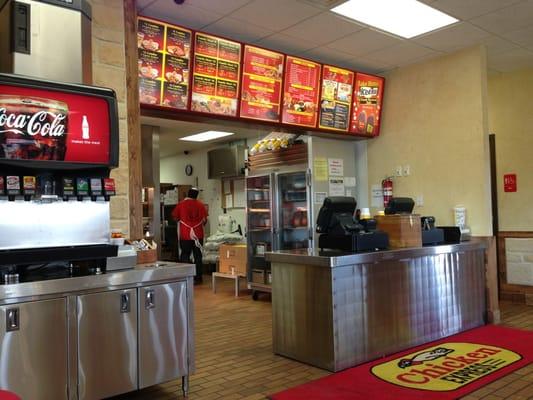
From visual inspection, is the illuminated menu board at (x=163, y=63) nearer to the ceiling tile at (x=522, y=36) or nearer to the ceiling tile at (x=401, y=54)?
the ceiling tile at (x=401, y=54)

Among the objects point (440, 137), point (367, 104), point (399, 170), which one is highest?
point (367, 104)

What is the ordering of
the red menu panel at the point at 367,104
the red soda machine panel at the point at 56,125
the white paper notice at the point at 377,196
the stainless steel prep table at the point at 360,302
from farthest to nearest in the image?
the white paper notice at the point at 377,196, the red menu panel at the point at 367,104, the stainless steel prep table at the point at 360,302, the red soda machine panel at the point at 56,125

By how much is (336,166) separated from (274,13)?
7.91 feet

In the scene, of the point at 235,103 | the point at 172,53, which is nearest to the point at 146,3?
the point at 172,53

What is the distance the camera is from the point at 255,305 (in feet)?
21.4

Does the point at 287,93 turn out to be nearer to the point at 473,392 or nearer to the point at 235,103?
the point at 235,103

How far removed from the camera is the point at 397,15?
14.9 ft

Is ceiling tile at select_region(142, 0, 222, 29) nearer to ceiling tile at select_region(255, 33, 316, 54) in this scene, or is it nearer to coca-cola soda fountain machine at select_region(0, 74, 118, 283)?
ceiling tile at select_region(255, 33, 316, 54)

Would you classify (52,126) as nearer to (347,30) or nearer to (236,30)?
(236,30)

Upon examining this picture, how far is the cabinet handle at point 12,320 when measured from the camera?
246 centimetres

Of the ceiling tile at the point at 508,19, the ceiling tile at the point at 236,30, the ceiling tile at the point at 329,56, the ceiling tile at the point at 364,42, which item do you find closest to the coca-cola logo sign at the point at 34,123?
the ceiling tile at the point at 236,30

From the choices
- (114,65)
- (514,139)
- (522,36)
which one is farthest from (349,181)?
(114,65)

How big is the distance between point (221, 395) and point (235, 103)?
2856mm

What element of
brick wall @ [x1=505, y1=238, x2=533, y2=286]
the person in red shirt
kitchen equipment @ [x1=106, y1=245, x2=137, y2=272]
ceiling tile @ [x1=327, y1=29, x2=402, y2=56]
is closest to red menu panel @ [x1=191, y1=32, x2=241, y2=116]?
ceiling tile @ [x1=327, y1=29, x2=402, y2=56]
